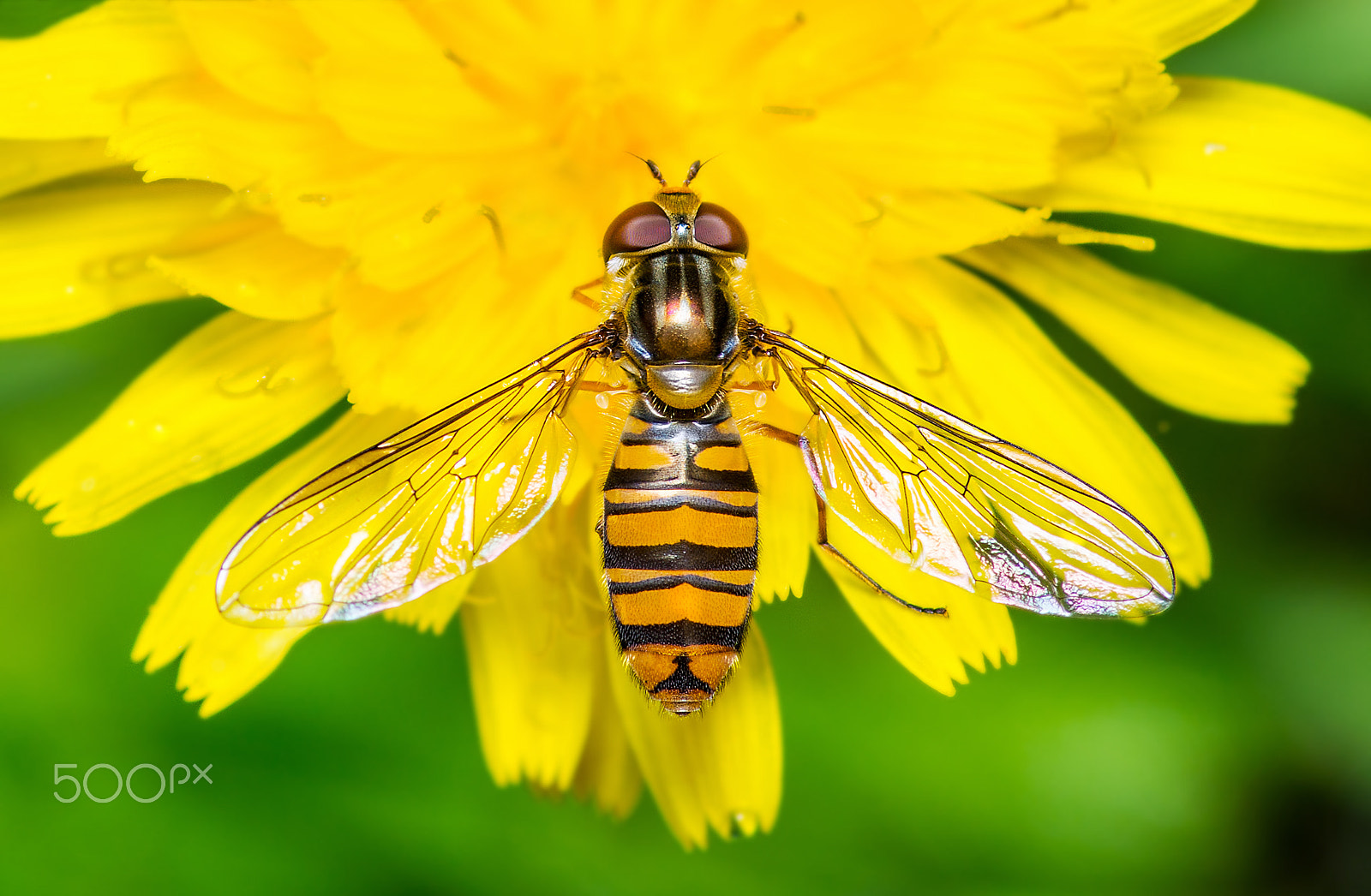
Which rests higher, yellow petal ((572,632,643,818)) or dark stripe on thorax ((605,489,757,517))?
dark stripe on thorax ((605,489,757,517))

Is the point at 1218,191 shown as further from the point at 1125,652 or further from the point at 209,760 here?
the point at 209,760

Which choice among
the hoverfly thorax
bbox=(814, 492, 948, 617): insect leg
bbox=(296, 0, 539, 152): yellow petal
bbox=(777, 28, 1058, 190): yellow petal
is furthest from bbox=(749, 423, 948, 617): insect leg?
bbox=(296, 0, 539, 152): yellow petal

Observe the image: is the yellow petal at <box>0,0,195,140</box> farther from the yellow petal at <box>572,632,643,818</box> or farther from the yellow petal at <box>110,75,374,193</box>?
the yellow petal at <box>572,632,643,818</box>

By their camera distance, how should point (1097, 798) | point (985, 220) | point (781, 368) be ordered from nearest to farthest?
point (985, 220) → point (781, 368) → point (1097, 798)

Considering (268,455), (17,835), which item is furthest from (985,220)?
(17,835)

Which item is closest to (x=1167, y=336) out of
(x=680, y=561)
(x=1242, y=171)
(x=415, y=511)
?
(x=1242, y=171)

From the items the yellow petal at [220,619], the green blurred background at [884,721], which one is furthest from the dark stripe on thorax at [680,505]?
the green blurred background at [884,721]
